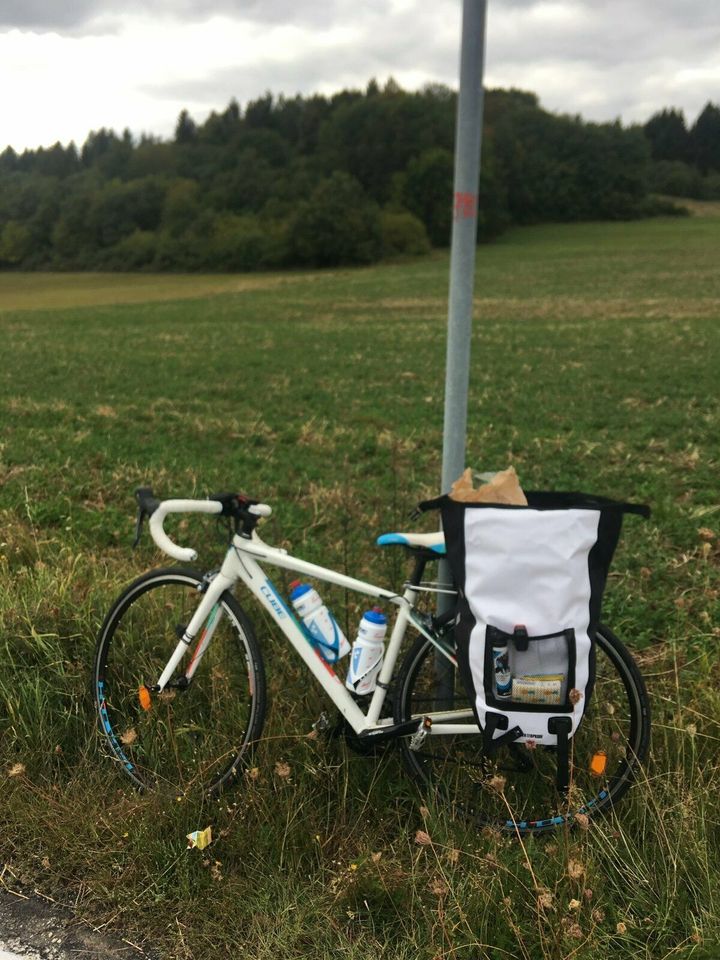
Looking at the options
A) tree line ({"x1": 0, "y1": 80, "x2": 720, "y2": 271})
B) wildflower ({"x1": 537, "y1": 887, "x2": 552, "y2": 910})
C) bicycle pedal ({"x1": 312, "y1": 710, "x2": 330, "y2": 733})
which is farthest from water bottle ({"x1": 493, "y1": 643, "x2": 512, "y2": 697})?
tree line ({"x1": 0, "y1": 80, "x2": 720, "y2": 271})

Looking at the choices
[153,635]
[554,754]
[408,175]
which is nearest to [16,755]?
[153,635]

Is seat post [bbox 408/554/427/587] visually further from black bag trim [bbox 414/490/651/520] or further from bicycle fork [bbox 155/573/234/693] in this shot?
bicycle fork [bbox 155/573/234/693]

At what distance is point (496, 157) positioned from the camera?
9356 centimetres

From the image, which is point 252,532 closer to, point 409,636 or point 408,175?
point 409,636

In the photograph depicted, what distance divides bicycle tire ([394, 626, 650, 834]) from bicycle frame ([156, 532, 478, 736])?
67mm

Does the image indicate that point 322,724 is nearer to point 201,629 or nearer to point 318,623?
point 318,623

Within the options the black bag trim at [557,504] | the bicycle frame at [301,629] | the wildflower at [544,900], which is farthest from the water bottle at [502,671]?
the wildflower at [544,900]

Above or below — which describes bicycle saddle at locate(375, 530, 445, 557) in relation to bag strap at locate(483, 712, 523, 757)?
above

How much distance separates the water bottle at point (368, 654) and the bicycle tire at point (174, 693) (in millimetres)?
323

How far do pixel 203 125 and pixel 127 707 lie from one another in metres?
136

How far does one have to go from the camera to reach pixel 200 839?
7.95 feet

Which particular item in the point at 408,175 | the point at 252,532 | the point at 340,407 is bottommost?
the point at 340,407

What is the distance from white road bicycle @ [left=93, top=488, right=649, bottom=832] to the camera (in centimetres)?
262

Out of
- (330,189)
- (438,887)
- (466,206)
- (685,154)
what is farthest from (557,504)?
(685,154)
